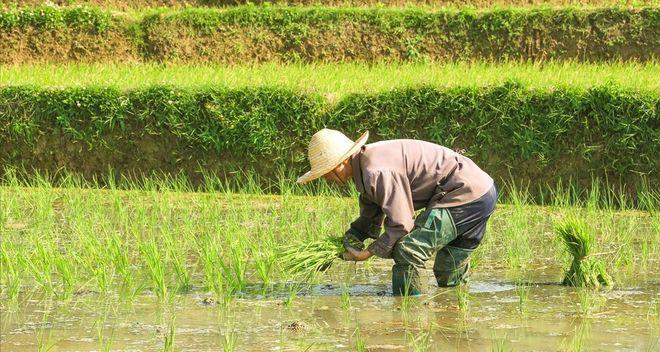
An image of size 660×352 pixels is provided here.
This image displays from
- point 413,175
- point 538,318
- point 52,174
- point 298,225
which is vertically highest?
point 413,175

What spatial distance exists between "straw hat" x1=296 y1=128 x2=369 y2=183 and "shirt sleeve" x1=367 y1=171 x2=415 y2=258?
0.51 feet

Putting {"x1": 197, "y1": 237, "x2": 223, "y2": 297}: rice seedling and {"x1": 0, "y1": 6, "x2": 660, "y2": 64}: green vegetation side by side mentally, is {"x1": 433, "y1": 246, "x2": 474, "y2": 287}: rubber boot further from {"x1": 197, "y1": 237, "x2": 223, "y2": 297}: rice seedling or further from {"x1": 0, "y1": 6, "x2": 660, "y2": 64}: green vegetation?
{"x1": 0, "y1": 6, "x2": 660, "y2": 64}: green vegetation

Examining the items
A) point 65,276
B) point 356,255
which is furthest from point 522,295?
point 65,276

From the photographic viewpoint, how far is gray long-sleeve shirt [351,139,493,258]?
179 inches

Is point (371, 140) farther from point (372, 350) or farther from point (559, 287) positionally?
point (372, 350)

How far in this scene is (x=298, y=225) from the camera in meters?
6.31

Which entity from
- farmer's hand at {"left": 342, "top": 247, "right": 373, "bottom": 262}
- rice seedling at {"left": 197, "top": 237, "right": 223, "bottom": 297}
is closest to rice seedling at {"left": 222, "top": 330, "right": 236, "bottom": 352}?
rice seedling at {"left": 197, "top": 237, "right": 223, "bottom": 297}

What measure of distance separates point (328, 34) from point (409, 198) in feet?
22.0

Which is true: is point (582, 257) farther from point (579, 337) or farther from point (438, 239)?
point (579, 337)

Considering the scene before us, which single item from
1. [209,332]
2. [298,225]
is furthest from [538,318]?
[298,225]

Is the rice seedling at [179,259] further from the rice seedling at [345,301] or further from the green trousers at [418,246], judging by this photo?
the green trousers at [418,246]

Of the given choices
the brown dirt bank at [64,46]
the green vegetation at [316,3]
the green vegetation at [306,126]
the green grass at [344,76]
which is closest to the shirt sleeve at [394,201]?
the green vegetation at [306,126]

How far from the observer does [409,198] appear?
4621 millimetres

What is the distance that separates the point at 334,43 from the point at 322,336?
723 cm
